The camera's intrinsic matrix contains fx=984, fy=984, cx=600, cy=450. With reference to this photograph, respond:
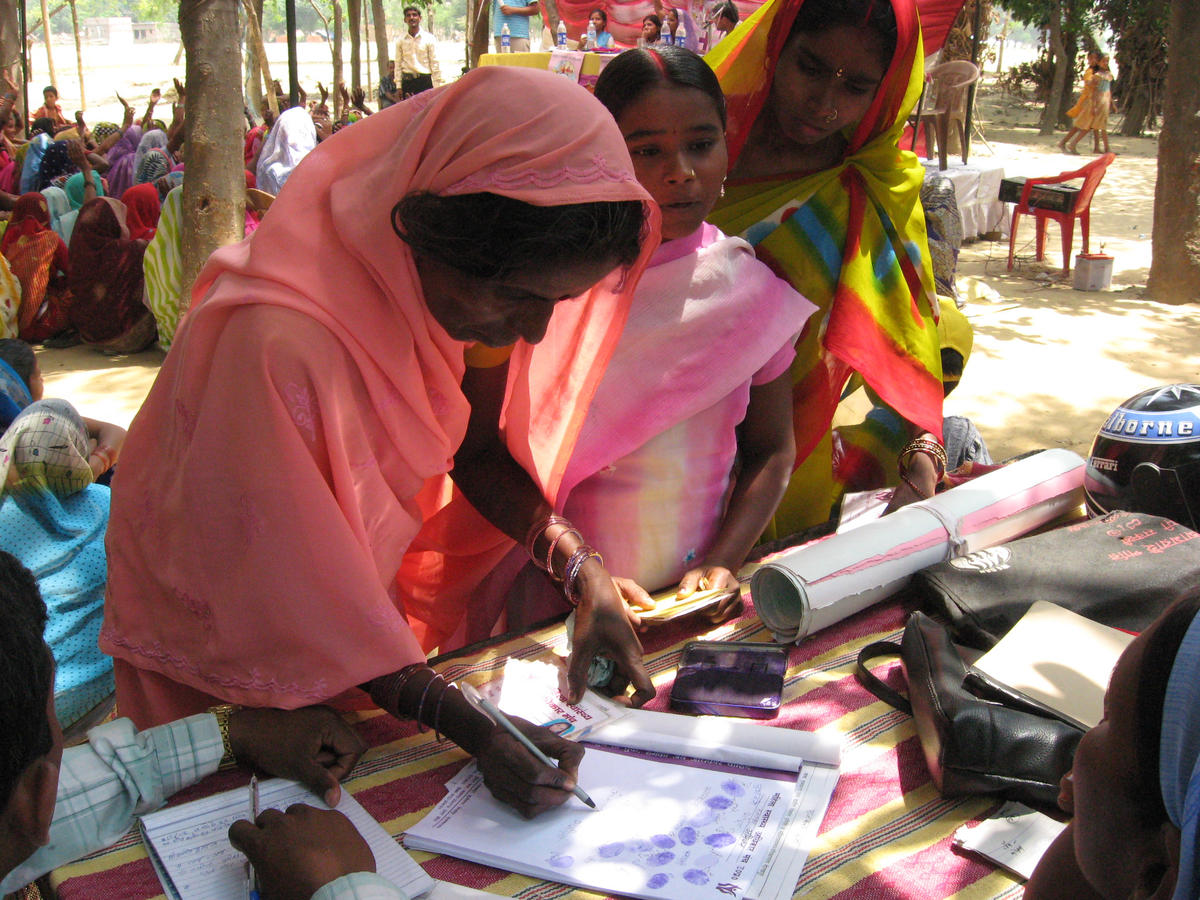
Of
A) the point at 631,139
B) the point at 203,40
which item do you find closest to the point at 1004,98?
the point at 203,40

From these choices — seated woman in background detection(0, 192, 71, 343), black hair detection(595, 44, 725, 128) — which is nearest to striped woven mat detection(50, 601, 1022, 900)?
black hair detection(595, 44, 725, 128)

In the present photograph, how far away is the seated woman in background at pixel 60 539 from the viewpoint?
2.39 metres

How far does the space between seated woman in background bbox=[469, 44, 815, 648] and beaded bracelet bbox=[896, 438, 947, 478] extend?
533 mm

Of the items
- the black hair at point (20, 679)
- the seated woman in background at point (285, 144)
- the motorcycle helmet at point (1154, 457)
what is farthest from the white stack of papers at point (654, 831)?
the seated woman in background at point (285, 144)

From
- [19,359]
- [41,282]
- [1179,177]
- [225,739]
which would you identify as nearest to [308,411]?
[225,739]

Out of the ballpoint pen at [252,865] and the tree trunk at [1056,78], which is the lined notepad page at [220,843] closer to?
the ballpoint pen at [252,865]

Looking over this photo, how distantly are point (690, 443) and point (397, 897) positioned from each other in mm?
1163

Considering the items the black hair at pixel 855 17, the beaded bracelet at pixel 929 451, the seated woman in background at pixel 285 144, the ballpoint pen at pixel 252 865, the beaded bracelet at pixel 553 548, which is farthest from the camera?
the seated woman in background at pixel 285 144

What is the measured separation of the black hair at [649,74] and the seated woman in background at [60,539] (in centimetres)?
158

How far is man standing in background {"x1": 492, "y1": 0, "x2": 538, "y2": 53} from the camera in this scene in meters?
12.7

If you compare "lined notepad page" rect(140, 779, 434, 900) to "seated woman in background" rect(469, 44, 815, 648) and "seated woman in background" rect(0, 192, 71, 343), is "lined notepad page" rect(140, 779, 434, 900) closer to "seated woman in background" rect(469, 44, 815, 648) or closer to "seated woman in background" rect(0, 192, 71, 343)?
"seated woman in background" rect(469, 44, 815, 648)

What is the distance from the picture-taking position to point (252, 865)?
1.20 m

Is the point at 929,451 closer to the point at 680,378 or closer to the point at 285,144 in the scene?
the point at 680,378

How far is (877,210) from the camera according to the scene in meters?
2.52
